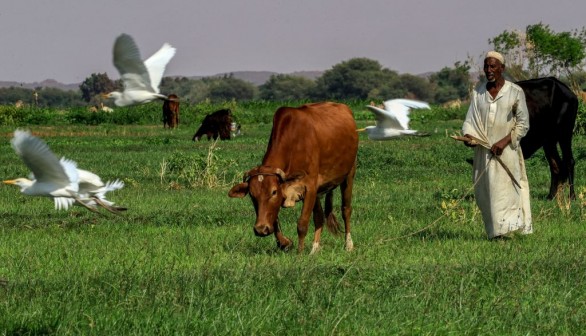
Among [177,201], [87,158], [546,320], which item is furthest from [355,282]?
[87,158]

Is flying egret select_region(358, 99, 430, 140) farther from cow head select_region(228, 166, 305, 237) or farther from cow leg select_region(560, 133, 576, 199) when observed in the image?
cow leg select_region(560, 133, 576, 199)

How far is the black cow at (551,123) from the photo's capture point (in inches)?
622

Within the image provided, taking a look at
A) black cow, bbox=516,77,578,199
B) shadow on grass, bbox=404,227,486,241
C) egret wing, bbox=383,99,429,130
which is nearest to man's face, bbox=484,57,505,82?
shadow on grass, bbox=404,227,486,241

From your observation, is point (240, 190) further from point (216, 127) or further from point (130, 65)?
point (216, 127)

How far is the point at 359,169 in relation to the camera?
21.2m

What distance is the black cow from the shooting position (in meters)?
15.8

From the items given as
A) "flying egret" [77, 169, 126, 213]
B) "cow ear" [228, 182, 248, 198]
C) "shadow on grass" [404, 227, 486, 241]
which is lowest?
"shadow on grass" [404, 227, 486, 241]

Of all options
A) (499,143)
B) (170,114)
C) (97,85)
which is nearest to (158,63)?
(499,143)

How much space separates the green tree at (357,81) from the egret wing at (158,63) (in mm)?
120866

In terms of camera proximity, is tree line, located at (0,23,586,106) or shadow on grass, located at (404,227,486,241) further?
tree line, located at (0,23,586,106)

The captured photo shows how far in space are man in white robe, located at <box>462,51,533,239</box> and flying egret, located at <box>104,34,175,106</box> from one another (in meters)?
3.16

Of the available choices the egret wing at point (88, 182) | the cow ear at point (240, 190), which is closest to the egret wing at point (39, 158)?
the egret wing at point (88, 182)

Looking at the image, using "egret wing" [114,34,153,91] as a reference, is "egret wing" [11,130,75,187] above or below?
below

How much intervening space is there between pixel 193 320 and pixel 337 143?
469 centimetres
